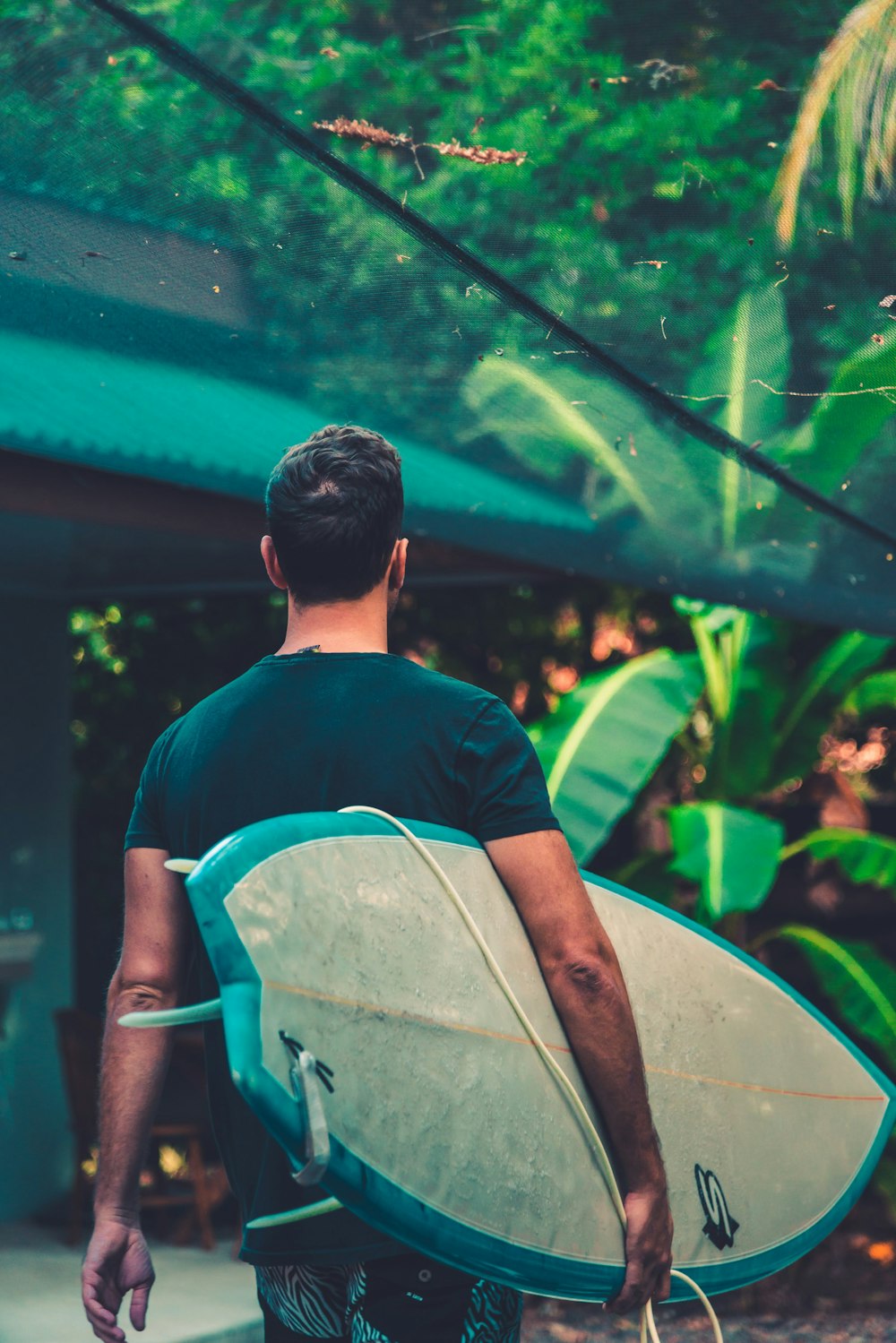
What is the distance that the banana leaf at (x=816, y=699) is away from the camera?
5.24 meters

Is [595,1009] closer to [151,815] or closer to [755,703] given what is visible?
[151,815]

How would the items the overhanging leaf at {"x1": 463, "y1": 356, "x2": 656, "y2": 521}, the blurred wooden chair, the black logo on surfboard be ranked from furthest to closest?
the blurred wooden chair
the overhanging leaf at {"x1": 463, "y1": 356, "x2": 656, "y2": 521}
the black logo on surfboard

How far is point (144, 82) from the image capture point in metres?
2.22

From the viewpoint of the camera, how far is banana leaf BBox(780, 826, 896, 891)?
4.82 m

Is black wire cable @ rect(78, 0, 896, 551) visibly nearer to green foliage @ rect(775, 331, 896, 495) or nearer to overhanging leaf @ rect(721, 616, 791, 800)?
green foliage @ rect(775, 331, 896, 495)

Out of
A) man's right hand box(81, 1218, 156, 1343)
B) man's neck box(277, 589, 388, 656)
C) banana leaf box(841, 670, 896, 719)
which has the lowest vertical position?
man's right hand box(81, 1218, 156, 1343)

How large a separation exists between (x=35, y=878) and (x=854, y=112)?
16.0 feet

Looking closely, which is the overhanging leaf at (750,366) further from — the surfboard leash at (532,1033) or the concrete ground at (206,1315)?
the concrete ground at (206,1315)

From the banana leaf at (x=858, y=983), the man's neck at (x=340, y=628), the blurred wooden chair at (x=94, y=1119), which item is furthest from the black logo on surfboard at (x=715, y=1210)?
the blurred wooden chair at (x=94, y=1119)

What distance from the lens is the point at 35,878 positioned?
19.7 ft

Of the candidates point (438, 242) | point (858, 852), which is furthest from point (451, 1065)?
point (858, 852)

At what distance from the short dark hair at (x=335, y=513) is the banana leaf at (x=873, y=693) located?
12.8ft

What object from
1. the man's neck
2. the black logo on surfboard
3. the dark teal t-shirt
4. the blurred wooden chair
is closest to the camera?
the dark teal t-shirt

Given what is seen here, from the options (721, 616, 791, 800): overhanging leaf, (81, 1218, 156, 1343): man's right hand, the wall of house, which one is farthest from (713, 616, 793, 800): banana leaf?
(81, 1218, 156, 1343): man's right hand
